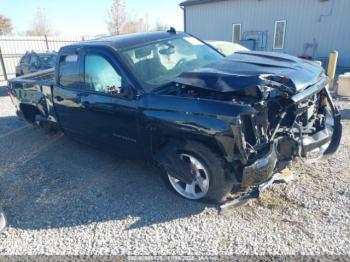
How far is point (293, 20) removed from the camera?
13562 mm

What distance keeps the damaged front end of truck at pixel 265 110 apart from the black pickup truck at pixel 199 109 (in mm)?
10

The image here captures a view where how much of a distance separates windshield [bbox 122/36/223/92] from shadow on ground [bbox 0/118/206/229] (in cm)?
125

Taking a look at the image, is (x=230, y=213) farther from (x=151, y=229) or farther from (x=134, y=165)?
(x=134, y=165)

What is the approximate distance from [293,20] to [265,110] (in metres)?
12.8

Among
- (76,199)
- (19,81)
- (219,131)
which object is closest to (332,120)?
(219,131)

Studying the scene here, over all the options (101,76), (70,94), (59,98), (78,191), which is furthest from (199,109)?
(59,98)

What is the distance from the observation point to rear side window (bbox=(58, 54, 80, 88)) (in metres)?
4.09

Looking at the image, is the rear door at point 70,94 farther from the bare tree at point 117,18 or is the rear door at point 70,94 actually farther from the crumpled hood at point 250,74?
the bare tree at point 117,18

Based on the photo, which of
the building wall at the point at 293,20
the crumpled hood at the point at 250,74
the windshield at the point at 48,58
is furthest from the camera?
the building wall at the point at 293,20

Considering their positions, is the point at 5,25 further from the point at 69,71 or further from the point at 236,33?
the point at 69,71

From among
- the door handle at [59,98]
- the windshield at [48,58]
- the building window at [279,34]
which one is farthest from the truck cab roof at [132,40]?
the building window at [279,34]

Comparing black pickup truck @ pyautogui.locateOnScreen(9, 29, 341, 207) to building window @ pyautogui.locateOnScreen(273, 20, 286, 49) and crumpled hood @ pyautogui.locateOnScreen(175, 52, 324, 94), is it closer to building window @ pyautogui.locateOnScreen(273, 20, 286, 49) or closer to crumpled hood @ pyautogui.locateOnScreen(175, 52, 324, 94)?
crumpled hood @ pyautogui.locateOnScreen(175, 52, 324, 94)

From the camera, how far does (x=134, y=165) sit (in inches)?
169

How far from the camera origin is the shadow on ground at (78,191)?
322 centimetres
